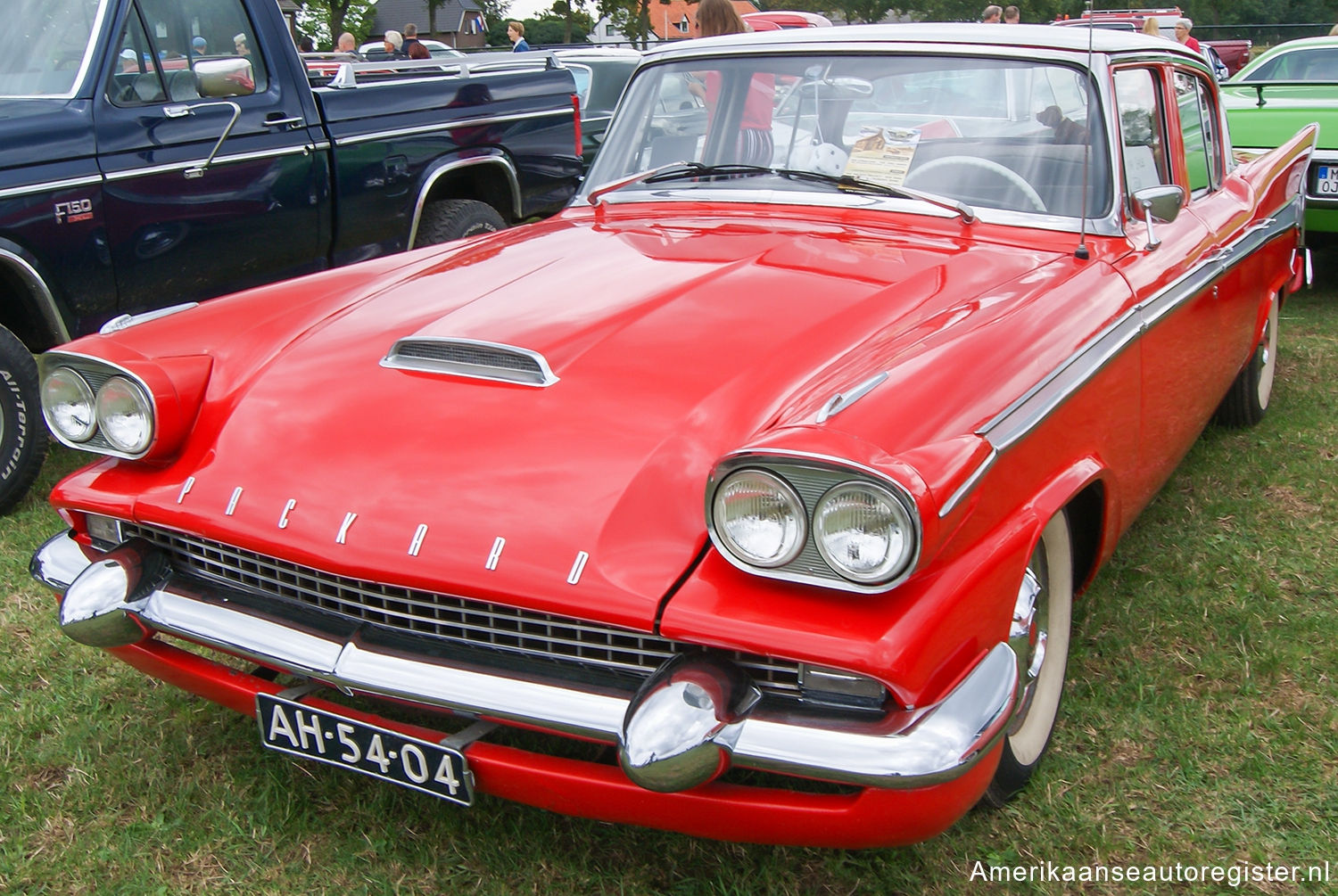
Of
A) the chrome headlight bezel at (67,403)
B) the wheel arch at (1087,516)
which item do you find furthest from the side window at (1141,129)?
the chrome headlight bezel at (67,403)

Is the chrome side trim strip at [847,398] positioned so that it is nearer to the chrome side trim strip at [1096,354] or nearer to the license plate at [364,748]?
the chrome side trim strip at [1096,354]

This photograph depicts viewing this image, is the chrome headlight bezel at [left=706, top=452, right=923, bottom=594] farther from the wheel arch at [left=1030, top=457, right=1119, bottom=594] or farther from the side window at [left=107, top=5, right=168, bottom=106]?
the side window at [left=107, top=5, right=168, bottom=106]

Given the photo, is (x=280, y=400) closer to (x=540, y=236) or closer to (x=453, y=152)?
(x=540, y=236)

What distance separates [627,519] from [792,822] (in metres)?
0.55

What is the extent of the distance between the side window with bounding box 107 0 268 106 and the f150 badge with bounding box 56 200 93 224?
46 centimetres

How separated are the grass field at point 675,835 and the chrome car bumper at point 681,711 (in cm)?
51

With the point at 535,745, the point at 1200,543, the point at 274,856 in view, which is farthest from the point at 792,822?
the point at 1200,543

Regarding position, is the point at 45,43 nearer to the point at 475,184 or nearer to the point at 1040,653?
the point at 475,184

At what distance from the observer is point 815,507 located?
1.72 meters

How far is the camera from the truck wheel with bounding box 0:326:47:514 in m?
3.97

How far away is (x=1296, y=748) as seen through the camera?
2.58 m

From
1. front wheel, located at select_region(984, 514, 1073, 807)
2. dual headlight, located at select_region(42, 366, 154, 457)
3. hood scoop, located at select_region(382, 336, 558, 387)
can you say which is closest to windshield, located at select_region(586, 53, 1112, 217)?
front wheel, located at select_region(984, 514, 1073, 807)

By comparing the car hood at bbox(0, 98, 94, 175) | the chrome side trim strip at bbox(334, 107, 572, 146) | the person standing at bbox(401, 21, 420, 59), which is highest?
the person standing at bbox(401, 21, 420, 59)

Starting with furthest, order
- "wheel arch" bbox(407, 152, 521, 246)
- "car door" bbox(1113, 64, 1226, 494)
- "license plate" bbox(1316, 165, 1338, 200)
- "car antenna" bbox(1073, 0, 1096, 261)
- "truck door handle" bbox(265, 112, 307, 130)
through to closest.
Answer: "license plate" bbox(1316, 165, 1338, 200), "wheel arch" bbox(407, 152, 521, 246), "truck door handle" bbox(265, 112, 307, 130), "car door" bbox(1113, 64, 1226, 494), "car antenna" bbox(1073, 0, 1096, 261)
